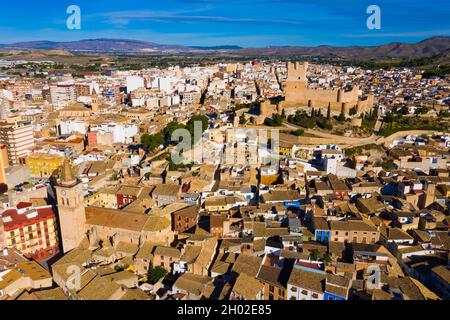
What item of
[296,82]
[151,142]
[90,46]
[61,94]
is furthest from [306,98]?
[90,46]

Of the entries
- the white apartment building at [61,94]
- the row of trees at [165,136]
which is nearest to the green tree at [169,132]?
the row of trees at [165,136]

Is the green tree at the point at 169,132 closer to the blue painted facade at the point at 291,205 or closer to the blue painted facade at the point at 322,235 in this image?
the blue painted facade at the point at 291,205

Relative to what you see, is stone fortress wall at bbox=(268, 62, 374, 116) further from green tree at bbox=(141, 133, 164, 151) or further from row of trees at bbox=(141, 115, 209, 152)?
green tree at bbox=(141, 133, 164, 151)

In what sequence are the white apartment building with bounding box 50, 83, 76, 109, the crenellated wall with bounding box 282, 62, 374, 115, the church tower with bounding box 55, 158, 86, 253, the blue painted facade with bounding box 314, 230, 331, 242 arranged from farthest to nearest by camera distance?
the white apartment building with bounding box 50, 83, 76, 109 < the crenellated wall with bounding box 282, 62, 374, 115 < the blue painted facade with bounding box 314, 230, 331, 242 < the church tower with bounding box 55, 158, 86, 253

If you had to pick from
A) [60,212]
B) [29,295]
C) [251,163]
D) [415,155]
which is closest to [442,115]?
[415,155]

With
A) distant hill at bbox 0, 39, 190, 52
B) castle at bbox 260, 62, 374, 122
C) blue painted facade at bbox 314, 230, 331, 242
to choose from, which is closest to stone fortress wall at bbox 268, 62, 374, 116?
castle at bbox 260, 62, 374, 122
